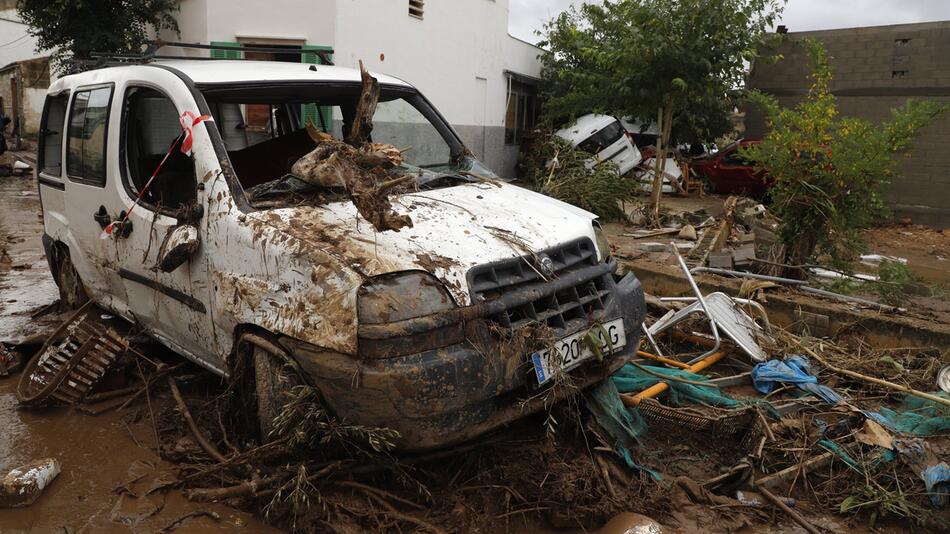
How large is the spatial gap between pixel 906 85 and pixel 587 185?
24.8 feet

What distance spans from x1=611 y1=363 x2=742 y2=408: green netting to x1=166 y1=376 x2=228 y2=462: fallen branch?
2181 millimetres

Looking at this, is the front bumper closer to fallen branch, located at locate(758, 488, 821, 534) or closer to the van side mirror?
the van side mirror

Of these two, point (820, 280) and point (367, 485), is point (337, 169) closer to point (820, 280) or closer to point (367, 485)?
point (367, 485)

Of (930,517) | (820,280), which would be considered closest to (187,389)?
(930,517)

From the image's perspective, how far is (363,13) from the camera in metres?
12.6

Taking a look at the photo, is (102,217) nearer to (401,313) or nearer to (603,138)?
(401,313)

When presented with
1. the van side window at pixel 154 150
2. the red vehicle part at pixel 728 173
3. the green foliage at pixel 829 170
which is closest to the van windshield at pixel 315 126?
the van side window at pixel 154 150

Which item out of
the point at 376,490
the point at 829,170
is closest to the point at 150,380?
the point at 376,490

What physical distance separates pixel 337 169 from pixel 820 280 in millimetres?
5213

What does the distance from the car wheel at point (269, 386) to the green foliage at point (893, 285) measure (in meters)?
5.15

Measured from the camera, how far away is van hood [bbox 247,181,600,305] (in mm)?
2795

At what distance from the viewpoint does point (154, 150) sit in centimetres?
409

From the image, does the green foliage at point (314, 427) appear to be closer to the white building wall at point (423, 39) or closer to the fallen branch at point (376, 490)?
the fallen branch at point (376, 490)

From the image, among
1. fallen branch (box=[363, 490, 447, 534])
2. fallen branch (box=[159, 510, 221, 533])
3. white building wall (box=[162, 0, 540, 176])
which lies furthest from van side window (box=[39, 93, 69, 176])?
white building wall (box=[162, 0, 540, 176])
